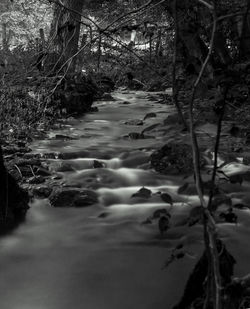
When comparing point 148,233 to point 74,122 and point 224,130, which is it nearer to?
point 224,130

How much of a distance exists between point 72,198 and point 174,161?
5.68ft

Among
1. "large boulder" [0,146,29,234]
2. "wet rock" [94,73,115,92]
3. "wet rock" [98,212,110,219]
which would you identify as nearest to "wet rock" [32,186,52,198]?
"large boulder" [0,146,29,234]

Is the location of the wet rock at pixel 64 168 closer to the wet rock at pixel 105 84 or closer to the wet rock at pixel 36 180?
the wet rock at pixel 36 180

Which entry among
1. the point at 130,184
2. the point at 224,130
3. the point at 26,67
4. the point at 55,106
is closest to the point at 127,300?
the point at 130,184

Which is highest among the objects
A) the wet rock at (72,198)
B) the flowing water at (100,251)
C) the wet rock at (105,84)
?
the wet rock at (105,84)

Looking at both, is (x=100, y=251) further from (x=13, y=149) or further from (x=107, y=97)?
(x=107, y=97)

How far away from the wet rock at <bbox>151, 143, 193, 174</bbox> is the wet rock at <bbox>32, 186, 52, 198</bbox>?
5.39ft

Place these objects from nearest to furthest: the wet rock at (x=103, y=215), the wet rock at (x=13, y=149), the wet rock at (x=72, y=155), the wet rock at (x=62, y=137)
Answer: the wet rock at (x=103, y=215) < the wet rock at (x=13, y=149) < the wet rock at (x=72, y=155) < the wet rock at (x=62, y=137)

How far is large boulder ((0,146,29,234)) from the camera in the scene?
429cm

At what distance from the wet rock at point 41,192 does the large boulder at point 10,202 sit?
0.38 m

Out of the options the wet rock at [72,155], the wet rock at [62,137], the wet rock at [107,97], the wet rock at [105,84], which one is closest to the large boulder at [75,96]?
the wet rock at [107,97]

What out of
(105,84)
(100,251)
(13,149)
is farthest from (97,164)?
(105,84)

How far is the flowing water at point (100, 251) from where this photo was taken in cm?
332

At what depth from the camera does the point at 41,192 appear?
5.21m
